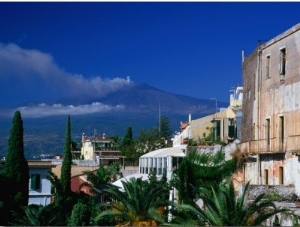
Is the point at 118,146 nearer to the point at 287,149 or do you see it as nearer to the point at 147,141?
the point at 147,141

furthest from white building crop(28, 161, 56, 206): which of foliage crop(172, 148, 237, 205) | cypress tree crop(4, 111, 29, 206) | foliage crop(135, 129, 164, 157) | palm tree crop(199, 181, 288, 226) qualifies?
palm tree crop(199, 181, 288, 226)

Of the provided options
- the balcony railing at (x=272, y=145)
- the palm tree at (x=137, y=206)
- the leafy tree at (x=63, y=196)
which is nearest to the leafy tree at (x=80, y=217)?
the leafy tree at (x=63, y=196)

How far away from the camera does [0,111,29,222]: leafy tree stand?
37500 millimetres

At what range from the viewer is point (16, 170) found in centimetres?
3947

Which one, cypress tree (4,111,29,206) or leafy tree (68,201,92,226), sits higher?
cypress tree (4,111,29,206)

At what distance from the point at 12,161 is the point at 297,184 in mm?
21326

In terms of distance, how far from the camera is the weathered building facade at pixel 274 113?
26172mm

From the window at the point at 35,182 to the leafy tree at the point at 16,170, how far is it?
5.68 metres

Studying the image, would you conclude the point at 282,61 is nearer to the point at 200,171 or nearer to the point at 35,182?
the point at 200,171

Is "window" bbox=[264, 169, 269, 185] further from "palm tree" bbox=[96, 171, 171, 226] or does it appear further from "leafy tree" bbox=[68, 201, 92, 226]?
"leafy tree" bbox=[68, 201, 92, 226]

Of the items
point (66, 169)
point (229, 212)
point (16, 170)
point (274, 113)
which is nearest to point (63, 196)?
point (16, 170)

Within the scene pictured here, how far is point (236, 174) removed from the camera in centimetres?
2997

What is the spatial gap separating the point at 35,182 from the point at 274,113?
23.4m

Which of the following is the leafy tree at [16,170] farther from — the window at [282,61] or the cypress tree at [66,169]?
the window at [282,61]
